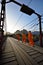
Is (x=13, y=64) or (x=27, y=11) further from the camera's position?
(x=27, y=11)

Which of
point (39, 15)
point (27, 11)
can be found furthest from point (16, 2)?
point (39, 15)

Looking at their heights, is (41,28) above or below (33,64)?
above

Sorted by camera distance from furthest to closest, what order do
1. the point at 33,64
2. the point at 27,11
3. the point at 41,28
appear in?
the point at 27,11
the point at 41,28
the point at 33,64

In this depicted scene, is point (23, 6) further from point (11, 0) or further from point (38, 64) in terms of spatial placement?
point (38, 64)

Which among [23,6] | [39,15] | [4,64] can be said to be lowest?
[4,64]

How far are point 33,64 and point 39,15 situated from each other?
8.36 m

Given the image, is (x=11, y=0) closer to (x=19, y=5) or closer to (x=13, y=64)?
(x=19, y=5)

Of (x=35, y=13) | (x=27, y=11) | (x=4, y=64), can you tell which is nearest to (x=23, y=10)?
(x=27, y=11)

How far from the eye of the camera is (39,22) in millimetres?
12172

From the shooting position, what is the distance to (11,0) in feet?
40.8

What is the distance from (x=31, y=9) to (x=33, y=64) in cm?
904

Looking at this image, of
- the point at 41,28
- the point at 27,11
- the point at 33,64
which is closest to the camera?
the point at 33,64

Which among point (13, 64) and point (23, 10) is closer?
point (13, 64)

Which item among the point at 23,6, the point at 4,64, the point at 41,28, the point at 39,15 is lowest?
the point at 4,64
